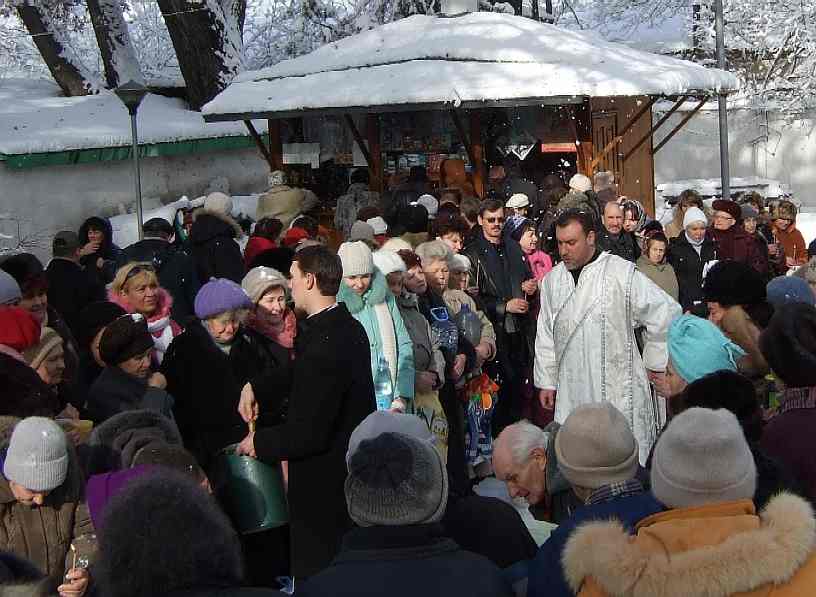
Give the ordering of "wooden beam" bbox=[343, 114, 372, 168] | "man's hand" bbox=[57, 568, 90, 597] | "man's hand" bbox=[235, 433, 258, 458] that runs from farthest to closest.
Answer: "wooden beam" bbox=[343, 114, 372, 168] → "man's hand" bbox=[235, 433, 258, 458] → "man's hand" bbox=[57, 568, 90, 597]

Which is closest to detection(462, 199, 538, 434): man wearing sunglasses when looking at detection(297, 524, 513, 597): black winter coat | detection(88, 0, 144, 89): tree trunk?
detection(297, 524, 513, 597): black winter coat

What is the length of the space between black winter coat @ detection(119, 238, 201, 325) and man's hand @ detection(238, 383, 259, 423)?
2.85 metres

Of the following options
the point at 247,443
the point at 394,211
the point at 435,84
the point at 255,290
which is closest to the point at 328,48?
the point at 435,84

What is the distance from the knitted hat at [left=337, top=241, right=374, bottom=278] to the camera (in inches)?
224

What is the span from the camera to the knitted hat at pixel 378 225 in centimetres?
936

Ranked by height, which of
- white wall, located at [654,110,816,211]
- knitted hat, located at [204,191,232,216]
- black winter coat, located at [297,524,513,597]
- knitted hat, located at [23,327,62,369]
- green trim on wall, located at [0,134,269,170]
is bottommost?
white wall, located at [654,110,816,211]

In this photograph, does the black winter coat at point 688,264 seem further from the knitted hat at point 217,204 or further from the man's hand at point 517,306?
the knitted hat at point 217,204

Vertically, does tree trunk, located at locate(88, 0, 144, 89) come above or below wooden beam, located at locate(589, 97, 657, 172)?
above

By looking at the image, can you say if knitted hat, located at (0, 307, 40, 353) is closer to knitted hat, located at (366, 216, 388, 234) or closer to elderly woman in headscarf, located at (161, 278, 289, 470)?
elderly woman in headscarf, located at (161, 278, 289, 470)

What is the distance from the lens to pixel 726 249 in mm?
9750

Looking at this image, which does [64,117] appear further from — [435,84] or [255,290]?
[255,290]

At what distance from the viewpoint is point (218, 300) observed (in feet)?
17.3

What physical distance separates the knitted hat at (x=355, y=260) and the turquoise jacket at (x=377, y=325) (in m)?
0.11

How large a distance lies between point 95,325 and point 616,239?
4.94 m
